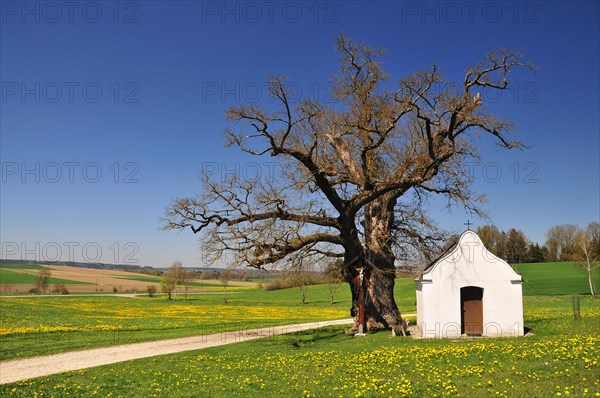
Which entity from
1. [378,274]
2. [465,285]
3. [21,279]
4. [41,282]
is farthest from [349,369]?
[21,279]

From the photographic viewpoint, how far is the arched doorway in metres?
22.9

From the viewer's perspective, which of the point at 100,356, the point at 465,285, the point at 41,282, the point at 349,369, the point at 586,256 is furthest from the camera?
the point at 41,282

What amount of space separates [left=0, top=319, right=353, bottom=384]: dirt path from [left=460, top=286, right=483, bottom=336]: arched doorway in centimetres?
1162

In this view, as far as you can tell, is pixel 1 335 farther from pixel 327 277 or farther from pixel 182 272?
pixel 182 272

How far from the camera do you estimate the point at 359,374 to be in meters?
13.8

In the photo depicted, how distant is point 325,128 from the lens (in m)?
25.9

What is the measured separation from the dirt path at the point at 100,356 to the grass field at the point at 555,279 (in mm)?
46555

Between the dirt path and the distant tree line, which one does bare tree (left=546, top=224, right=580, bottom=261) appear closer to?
the distant tree line

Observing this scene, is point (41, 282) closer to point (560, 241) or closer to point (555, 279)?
point (555, 279)

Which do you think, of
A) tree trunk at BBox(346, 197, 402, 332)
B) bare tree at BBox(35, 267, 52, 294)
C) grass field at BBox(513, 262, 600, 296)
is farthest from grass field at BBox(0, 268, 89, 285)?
grass field at BBox(513, 262, 600, 296)

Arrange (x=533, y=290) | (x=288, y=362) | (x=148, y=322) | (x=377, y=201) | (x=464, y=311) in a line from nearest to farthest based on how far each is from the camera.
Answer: (x=288, y=362)
(x=464, y=311)
(x=377, y=201)
(x=148, y=322)
(x=533, y=290)

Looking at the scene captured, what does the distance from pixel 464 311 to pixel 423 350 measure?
6488 millimetres

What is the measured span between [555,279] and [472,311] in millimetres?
64004

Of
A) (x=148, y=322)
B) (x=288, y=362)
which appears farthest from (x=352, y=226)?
(x=148, y=322)
